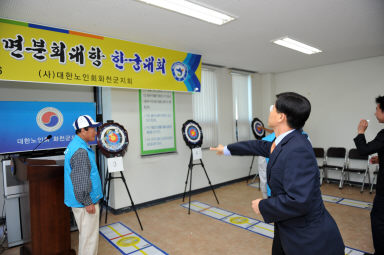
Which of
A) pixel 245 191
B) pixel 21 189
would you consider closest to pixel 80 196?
pixel 21 189

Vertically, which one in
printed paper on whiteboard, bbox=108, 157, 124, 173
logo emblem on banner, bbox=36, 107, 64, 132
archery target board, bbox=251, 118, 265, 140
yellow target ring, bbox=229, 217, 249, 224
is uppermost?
logo emblem on banner, bbox=36, 107, 64, 132

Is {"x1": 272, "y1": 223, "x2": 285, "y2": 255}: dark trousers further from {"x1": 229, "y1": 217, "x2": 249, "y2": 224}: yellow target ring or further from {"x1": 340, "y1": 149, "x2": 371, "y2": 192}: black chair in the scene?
{"x1": 340, "y1": 149, "x2": 371, "y2": 192}: black chair

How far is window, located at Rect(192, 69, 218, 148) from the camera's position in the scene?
16.0ft

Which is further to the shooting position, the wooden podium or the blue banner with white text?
the blue banner with white text

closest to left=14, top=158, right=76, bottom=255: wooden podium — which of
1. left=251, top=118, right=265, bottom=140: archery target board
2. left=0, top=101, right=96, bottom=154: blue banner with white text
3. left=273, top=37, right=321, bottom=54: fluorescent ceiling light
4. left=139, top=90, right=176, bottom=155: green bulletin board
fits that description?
left=0, top=101, right=96, bottom=154: blue banner with white text

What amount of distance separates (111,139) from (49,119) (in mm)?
894

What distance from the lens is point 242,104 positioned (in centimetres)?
582

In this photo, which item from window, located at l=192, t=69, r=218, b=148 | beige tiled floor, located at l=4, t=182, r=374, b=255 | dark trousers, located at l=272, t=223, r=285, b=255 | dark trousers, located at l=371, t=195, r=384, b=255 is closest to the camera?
dark trousers, located at l=272, t=223, r=285, b=255

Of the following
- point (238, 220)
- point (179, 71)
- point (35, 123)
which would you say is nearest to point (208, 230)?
point (238, 220)

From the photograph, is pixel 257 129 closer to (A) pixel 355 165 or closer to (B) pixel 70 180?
(A) pixel 355 165

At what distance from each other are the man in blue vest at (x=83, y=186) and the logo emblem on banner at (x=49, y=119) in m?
1.33

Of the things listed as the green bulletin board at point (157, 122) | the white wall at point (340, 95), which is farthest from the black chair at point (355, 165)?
the green bulletin board at point (157, 122)

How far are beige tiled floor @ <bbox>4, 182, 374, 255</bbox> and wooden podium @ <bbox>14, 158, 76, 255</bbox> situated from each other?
1.71ft

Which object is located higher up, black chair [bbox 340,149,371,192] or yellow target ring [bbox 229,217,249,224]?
black chair [bbox 340,149,371,192]
